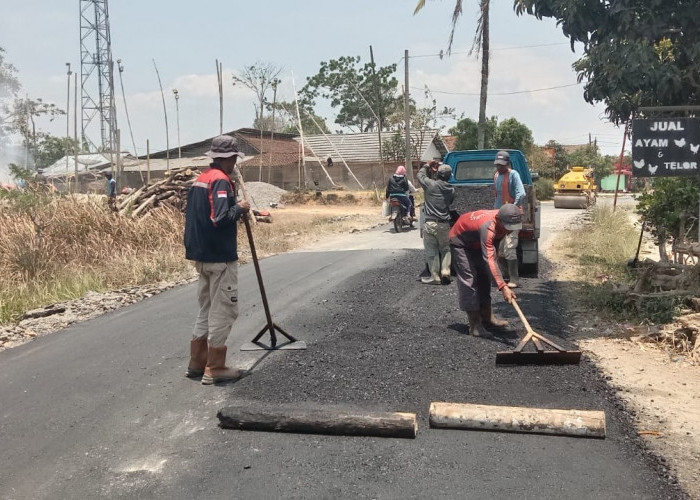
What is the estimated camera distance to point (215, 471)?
3.73 meters

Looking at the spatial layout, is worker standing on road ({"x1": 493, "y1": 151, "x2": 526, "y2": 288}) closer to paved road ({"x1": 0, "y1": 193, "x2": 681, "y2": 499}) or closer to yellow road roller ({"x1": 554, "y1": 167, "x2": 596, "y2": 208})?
paved road ({"x1": 0, "y1": 193, "x2": 681, "y2": 499})

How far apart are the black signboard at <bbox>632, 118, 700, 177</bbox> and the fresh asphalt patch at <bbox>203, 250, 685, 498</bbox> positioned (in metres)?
1.99

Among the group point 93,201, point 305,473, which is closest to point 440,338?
point 305,473

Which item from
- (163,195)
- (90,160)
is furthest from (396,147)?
(163,195)

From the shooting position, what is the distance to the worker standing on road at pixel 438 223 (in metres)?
9.21

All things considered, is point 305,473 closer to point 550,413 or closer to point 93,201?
point 550,413

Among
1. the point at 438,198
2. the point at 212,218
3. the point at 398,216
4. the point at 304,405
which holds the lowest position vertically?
the point at 304,405

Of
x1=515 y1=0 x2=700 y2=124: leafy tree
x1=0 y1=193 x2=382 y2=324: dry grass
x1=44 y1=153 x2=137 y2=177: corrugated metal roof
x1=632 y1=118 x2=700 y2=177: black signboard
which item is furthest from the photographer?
x1=44 y1=153 x2=137 y2=177: corrugated metal roof

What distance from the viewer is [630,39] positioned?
22.3 feet

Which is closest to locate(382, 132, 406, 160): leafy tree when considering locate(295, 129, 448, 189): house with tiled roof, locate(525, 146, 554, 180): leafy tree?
locate(295, 129, 448, 189): house with tiled roof

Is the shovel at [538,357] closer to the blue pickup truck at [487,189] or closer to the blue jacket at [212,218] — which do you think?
the blue jacket at [212,218]

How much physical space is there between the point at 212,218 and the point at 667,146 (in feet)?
17.1

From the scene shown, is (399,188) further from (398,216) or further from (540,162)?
(540,162)

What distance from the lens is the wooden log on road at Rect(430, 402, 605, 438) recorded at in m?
4.04
